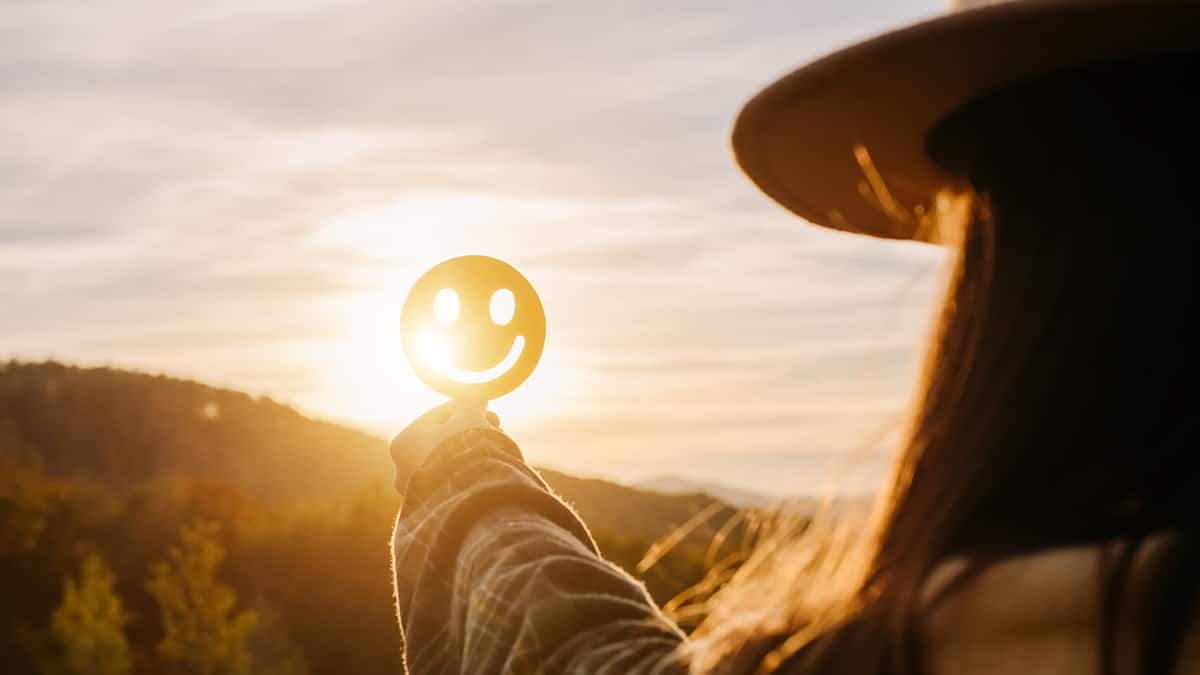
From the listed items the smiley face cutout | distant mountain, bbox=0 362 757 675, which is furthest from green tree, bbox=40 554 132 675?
the smiley face cutout

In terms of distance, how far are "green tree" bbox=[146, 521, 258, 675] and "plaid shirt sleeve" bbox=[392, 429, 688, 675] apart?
2246 cm

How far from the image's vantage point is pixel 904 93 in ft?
5.12

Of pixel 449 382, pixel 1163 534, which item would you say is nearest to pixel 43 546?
pixel 449 382

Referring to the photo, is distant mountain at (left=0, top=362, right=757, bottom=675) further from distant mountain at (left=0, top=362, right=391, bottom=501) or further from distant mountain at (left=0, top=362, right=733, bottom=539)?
distant mountain at (left=0, top=362, right=391, bottom=501)

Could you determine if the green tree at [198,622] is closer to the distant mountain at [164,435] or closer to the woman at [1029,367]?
the woman at [1029,367]

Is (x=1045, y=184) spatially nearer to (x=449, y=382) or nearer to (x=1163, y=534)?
(x=1163, y=534)

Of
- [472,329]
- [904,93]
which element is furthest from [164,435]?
[904,93]

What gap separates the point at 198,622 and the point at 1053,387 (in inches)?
958

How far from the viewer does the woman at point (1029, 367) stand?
120cm

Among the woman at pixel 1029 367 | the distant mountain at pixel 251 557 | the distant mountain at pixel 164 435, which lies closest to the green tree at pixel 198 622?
the distant mountain at pixel 251 557

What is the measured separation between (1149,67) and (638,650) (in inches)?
37.0

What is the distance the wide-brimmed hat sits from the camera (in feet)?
4.47

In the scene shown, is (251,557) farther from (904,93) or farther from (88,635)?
(904,93)

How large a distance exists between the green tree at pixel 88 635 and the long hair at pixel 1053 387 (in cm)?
2239
